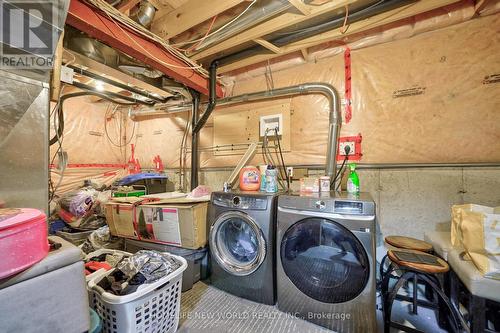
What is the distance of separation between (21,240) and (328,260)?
1475 mm

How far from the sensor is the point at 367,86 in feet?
6.70

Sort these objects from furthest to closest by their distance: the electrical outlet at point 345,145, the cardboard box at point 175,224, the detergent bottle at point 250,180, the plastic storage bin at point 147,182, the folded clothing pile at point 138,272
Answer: the plastic storage bin at point 147,182 → the electrical outlet at point 345,145 → the detergent bottle at point 250,180 → the cardboard box at point 175,224 → the folded clothing pile at point 138,272

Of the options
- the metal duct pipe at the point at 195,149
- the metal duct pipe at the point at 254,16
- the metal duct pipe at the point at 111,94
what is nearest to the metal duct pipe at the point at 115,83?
the metal duct pipe at the point at 111,94

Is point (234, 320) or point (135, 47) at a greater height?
point (135, 47)

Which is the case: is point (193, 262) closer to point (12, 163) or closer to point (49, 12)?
point (12, 163)

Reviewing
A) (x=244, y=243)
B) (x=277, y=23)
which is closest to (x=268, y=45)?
(x=277, y=23)

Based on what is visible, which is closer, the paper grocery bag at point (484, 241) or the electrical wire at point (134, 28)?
the paper grocery bag at point (484, 241)

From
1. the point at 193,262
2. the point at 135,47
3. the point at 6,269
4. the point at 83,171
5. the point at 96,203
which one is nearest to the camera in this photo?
the point at 6,269

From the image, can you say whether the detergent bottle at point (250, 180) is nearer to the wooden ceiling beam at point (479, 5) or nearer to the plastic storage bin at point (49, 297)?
the plastic storage bin at point (49, 297)

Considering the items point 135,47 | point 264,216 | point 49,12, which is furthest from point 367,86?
point 49,12

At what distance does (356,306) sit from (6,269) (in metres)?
1.59

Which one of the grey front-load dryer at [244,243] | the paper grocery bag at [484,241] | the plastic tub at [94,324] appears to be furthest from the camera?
the grey front-load dryer at [244,243]

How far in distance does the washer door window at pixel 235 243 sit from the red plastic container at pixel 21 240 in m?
1.13

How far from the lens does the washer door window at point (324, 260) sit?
126cm
